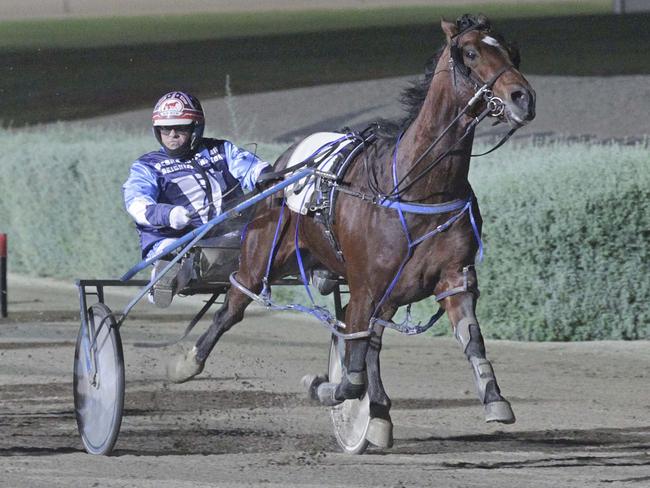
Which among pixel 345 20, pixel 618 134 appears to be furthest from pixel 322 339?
pixel 345 20

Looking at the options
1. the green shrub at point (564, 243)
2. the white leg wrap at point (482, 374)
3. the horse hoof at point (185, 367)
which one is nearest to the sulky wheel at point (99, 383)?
the horse hoof at point (185, 367)

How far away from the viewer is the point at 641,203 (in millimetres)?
9711

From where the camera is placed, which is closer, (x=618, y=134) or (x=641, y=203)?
(x=641, y=203)

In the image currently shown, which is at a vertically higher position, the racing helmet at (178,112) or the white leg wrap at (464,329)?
the racing helmet at (178,112)

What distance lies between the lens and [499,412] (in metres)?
5.36

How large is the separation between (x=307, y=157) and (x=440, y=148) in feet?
3.83


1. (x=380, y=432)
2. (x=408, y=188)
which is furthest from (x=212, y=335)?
(x=408, y=188)

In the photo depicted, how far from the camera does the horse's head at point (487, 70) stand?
5254 mm

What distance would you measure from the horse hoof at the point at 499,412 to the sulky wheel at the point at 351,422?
1.10 metres

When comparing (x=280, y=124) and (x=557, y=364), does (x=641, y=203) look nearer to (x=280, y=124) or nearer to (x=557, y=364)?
(x=557, y=364)

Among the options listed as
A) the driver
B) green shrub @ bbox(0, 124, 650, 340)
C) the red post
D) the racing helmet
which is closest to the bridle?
the driver

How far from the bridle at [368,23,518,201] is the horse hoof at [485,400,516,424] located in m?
Answer: 0.94

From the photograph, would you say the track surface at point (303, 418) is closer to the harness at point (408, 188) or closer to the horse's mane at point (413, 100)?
the harness at point (408, 188)

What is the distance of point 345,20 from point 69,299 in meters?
27.3
